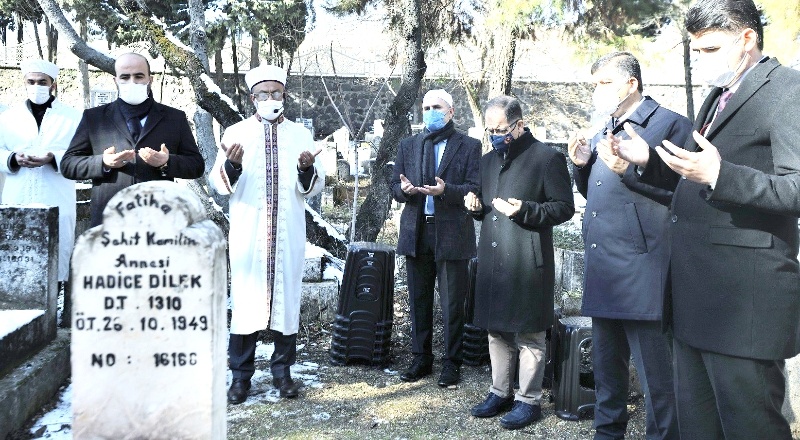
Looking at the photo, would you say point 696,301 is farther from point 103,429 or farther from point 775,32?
point 775,32

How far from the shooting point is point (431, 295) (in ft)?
18.3

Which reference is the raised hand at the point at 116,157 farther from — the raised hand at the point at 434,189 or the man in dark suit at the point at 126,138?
the raised hand at the point at 434,189

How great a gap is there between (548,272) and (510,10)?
5.53m

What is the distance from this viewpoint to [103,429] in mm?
2818

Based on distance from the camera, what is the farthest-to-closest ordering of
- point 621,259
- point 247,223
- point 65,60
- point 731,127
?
point 65,60 → point 247,223 → point 621,259 → point 731,127

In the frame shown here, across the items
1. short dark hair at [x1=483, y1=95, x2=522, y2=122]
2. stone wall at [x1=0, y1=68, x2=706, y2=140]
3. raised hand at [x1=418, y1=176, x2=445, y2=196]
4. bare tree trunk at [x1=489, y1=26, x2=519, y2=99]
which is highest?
stone wall at [x1=0, y1=68, x2=706, y2=140]

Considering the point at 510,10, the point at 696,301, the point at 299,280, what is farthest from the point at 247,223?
the point at 510,10

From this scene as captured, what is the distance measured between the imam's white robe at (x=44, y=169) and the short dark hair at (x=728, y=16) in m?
4.56

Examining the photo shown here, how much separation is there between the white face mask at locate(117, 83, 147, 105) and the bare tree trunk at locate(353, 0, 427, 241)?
490cm

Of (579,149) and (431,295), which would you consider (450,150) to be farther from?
(579,149)

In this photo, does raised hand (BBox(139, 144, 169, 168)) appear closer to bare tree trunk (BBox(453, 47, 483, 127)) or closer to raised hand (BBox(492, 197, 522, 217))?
raised hand (BBox(492, 197, 522, 217))

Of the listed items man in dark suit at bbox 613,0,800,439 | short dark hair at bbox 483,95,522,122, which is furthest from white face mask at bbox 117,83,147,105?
man in dark suit at bbox 613,0,800,439

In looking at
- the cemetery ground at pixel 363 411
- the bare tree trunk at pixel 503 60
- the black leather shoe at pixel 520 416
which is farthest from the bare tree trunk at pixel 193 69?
the black leather shoe at pixel 520 416

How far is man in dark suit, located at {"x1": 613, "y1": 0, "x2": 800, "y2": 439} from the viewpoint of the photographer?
100 inches
